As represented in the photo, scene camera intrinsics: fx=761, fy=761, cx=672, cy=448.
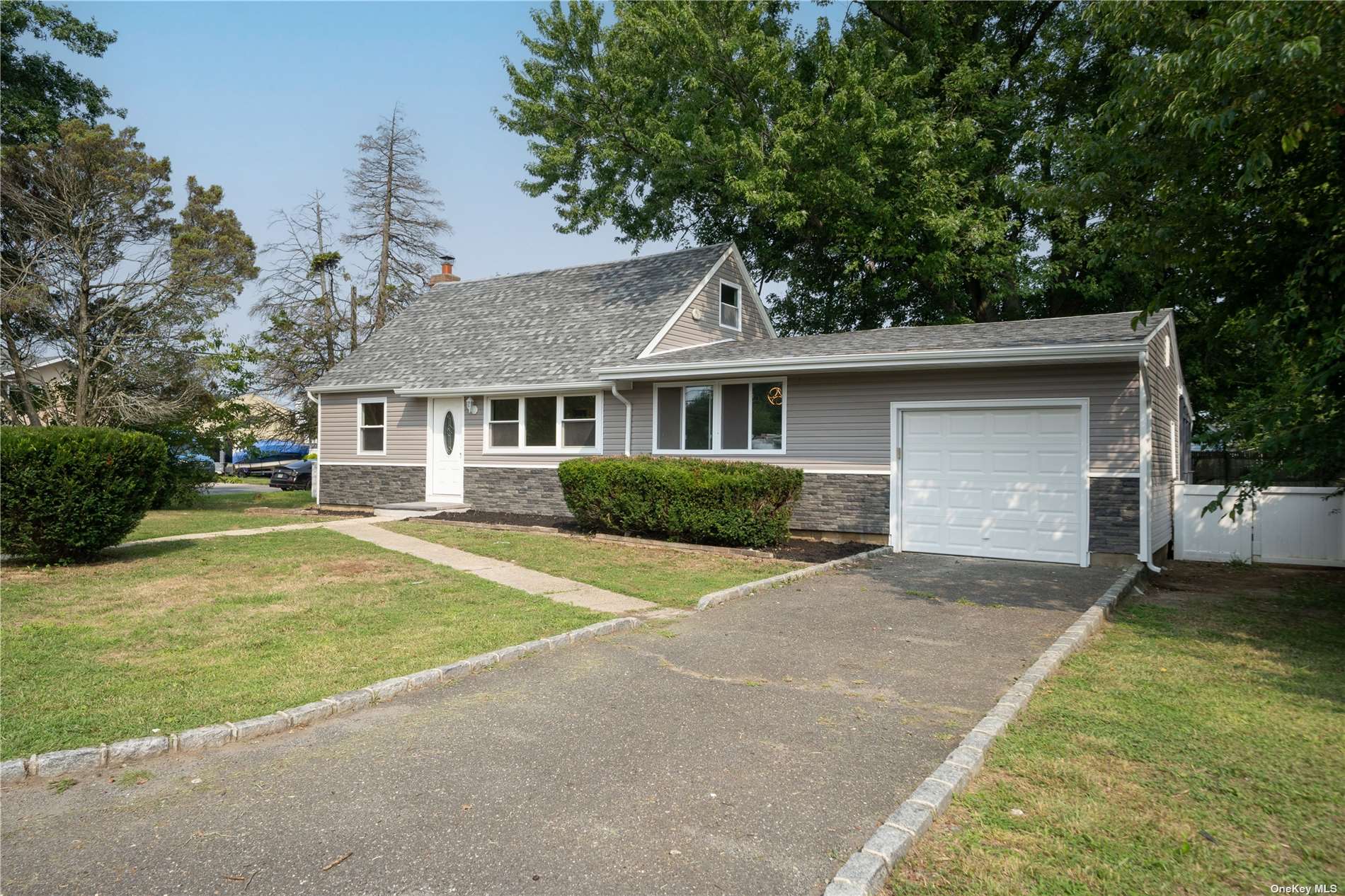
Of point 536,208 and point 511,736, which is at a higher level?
point 536,208

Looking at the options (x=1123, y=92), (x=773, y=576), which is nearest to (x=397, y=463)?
(x=773, y=576)

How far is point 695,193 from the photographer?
25156mm

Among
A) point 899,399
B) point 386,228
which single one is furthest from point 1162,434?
point 386,228

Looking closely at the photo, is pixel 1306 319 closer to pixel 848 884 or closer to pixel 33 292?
pixel 848 884

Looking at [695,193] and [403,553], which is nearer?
[403,553]

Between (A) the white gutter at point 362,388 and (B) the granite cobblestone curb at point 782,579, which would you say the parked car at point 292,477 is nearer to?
(A) the white gutter at point 362,388

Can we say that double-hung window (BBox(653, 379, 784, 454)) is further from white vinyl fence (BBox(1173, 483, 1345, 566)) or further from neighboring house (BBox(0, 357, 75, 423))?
neighboring house (BBox(0, 357, 75, 423))

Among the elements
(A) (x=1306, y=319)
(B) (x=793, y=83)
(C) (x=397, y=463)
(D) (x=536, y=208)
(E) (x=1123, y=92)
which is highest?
(B) (x=793, y=83)

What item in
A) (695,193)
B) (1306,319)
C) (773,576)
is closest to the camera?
(1306,319)

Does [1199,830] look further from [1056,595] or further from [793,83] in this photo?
[793,83]

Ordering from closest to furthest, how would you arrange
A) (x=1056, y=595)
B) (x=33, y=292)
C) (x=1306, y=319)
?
(x=1306, y=319) → (x=1056, y=595) → (x=33, y=292)

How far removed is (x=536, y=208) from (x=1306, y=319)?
21873mm

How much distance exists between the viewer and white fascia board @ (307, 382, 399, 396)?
60.7 feet

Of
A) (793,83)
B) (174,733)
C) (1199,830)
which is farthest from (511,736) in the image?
(793,83)
